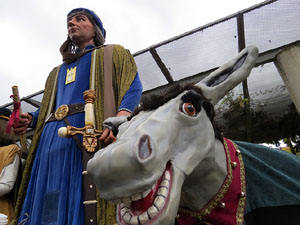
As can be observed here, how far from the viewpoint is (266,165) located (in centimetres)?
128

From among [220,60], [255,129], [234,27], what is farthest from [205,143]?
[255,129]

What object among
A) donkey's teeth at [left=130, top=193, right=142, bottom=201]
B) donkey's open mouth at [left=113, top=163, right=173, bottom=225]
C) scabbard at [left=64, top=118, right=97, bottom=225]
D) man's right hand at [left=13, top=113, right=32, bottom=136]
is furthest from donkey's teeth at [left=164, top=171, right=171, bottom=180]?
man's right hand at [left=13, top=113, right=32, bottom=136]

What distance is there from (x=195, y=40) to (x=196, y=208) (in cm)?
287

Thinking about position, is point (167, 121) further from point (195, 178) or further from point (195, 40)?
point (195, 40)

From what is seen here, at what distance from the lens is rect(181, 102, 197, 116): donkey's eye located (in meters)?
1.01

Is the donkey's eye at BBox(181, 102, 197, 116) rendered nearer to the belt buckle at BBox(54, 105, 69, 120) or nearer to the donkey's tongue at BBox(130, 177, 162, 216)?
the donkey's tongue at BBox(130, 177, 162, 216)

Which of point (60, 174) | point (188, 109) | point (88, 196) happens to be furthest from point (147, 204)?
point (60, 174)

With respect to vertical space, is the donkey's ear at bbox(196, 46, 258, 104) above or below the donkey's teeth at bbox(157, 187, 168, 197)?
above

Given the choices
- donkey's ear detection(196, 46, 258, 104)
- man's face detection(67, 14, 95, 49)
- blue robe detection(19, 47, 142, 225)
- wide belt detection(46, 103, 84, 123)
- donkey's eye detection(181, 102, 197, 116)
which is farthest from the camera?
man's face detection(67, 14, 95, 49)

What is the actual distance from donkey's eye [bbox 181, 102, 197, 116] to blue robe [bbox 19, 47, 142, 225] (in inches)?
29.1

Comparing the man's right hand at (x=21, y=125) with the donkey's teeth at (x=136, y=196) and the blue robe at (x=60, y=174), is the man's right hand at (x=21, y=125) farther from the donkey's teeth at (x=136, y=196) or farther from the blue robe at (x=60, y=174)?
the donkey's teeth at (x=136, y=196)

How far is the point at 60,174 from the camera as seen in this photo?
1694 mm

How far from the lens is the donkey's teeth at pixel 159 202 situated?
0.79 metres

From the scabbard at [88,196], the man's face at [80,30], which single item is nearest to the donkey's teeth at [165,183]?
the scabbard at [88,196]
